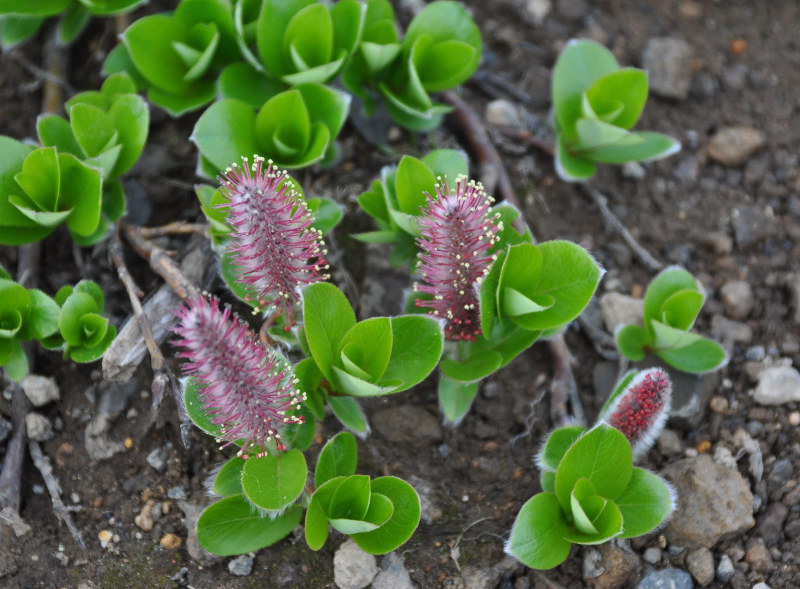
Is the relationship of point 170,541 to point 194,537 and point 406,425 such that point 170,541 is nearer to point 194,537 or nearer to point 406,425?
point 194,537

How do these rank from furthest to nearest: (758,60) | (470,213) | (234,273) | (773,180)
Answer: (758,60)
(773,180)
(234,273)
(470,213)

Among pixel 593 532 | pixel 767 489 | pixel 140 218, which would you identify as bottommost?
pixel 767 489

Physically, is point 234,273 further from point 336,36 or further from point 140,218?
→ point 336,36

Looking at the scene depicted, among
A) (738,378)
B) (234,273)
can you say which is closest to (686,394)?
(738,378)

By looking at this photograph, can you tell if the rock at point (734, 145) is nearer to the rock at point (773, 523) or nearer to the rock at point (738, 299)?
the rock at point (738, 299)

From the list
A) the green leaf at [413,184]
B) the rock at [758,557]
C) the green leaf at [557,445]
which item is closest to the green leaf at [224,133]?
the green leaf at [413,184]

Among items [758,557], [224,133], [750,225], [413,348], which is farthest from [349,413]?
[750,225]
